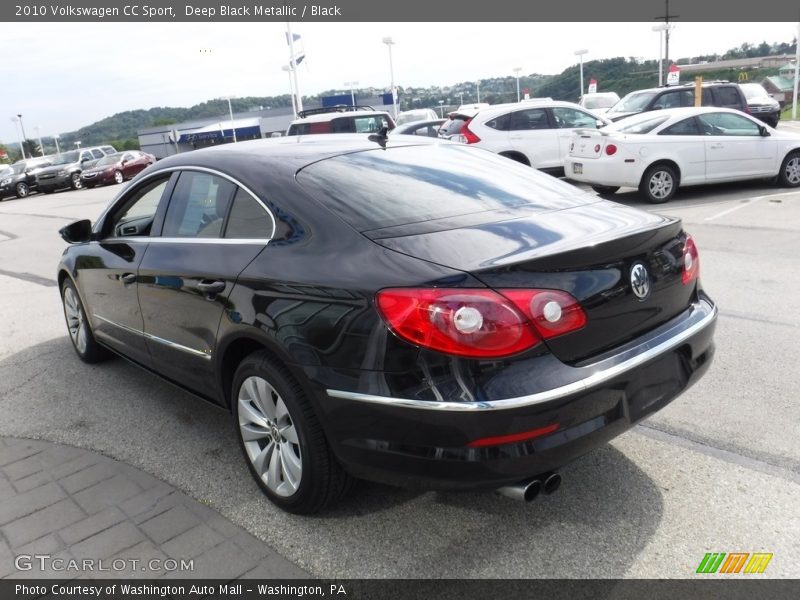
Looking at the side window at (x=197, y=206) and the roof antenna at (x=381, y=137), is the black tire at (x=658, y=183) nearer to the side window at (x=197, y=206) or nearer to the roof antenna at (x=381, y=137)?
the roof antenna at (x=381, y=137)


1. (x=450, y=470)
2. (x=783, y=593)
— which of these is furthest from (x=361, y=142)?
(x=783, y=593)

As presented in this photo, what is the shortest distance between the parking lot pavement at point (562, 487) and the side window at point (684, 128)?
634 centimetres

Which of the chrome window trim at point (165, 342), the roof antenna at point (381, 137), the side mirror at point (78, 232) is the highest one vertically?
the roof antenna at point (381, 137)

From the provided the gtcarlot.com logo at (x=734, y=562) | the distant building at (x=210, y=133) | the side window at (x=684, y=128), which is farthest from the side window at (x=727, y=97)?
the distant building at (x=210, y=133)

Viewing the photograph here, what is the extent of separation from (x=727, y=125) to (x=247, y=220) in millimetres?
10636

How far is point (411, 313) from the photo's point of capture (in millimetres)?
2371

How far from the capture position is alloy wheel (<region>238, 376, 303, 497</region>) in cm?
289

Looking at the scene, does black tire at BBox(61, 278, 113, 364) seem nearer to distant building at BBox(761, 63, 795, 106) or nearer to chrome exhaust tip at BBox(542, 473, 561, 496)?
chrome exhaust tip at BBox(542, 473, 561, 496)

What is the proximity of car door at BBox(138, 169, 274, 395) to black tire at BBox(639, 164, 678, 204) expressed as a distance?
9.11 meters

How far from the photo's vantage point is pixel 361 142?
377cm

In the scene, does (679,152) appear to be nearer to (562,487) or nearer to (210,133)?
(562,487)

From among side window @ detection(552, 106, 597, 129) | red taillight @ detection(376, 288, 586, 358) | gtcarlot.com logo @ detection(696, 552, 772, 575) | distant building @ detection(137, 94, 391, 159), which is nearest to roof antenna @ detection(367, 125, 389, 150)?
red taillight @ detection(376, 288, 586, 358)

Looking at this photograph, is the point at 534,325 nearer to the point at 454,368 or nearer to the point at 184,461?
the point at 454,368

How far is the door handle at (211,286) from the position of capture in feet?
10.3
